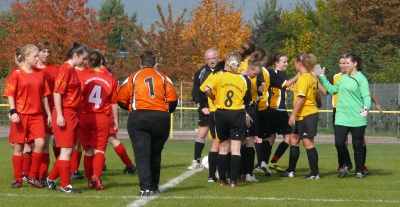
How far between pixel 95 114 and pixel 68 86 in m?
0.79

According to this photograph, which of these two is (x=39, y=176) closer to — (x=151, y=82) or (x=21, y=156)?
(x=21, y=156)

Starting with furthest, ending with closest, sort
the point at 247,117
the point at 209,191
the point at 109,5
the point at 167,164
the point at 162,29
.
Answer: the point at 109,5 → the point at 162,29 → the point at 167,164 → the point at 247,117 → the point at 209,191

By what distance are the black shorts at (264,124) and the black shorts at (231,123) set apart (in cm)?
196

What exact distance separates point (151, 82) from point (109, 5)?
209 ft

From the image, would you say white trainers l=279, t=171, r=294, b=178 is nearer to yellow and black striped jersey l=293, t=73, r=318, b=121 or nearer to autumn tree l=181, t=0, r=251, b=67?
yellow and black striped jersey l=293, t=73, r=318, b=121

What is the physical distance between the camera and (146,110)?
919cm

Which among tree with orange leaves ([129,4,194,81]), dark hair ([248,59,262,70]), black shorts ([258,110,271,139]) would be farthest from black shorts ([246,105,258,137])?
tree with orange leaves ([129,4,194,81])

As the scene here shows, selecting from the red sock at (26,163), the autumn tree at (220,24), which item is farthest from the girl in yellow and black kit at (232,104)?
the autumn tree at (220,24)

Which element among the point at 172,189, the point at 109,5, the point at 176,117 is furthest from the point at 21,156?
the point at 109,5

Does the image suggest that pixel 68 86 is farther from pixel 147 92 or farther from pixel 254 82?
pixel 254 82

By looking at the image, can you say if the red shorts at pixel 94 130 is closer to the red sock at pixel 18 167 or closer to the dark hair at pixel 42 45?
the red sock at pixel 18 167

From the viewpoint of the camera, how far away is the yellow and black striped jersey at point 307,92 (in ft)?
37.3

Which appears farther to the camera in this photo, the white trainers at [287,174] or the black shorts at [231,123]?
the white trainers at [287,174]

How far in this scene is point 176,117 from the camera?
28234mm
